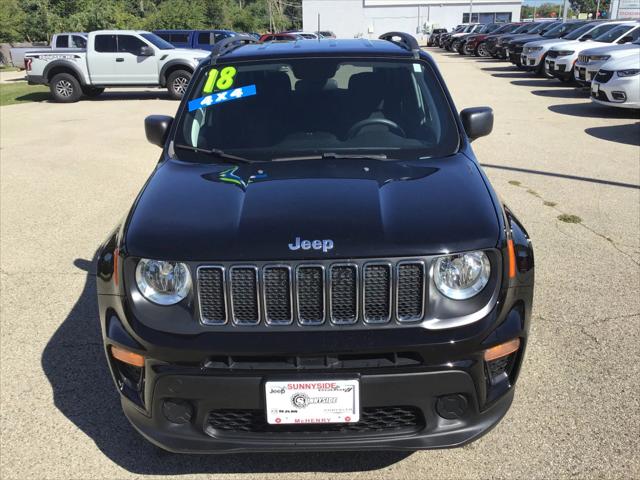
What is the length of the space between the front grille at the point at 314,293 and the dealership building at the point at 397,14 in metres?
75.2

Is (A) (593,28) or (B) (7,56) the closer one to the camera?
(A) (593,28)

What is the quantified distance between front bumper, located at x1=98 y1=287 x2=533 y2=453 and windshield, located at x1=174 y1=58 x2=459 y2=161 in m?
1.27

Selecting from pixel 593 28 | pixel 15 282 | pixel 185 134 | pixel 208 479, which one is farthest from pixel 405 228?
pixel 593 28

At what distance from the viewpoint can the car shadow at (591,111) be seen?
1304cm

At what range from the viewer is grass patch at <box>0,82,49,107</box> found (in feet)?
61.3

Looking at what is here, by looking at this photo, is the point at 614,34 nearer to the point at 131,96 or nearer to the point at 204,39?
the point at 204,39

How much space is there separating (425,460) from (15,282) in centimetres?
378

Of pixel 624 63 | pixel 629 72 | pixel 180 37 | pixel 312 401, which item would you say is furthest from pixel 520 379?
pixel 180 37

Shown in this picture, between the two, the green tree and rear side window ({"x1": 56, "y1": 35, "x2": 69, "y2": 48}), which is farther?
the green tree

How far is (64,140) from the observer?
11.6 metres

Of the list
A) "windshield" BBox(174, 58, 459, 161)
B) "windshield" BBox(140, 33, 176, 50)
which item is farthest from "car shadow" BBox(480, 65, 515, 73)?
"windshield" BBox(174, 58, 459, 161)

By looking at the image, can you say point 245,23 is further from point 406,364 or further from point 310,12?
point 406,364

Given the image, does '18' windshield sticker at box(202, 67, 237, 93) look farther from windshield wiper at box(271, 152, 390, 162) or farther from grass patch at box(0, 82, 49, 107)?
grass patch at box(0, 82, 49, 107)

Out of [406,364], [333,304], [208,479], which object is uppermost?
[333,304]
